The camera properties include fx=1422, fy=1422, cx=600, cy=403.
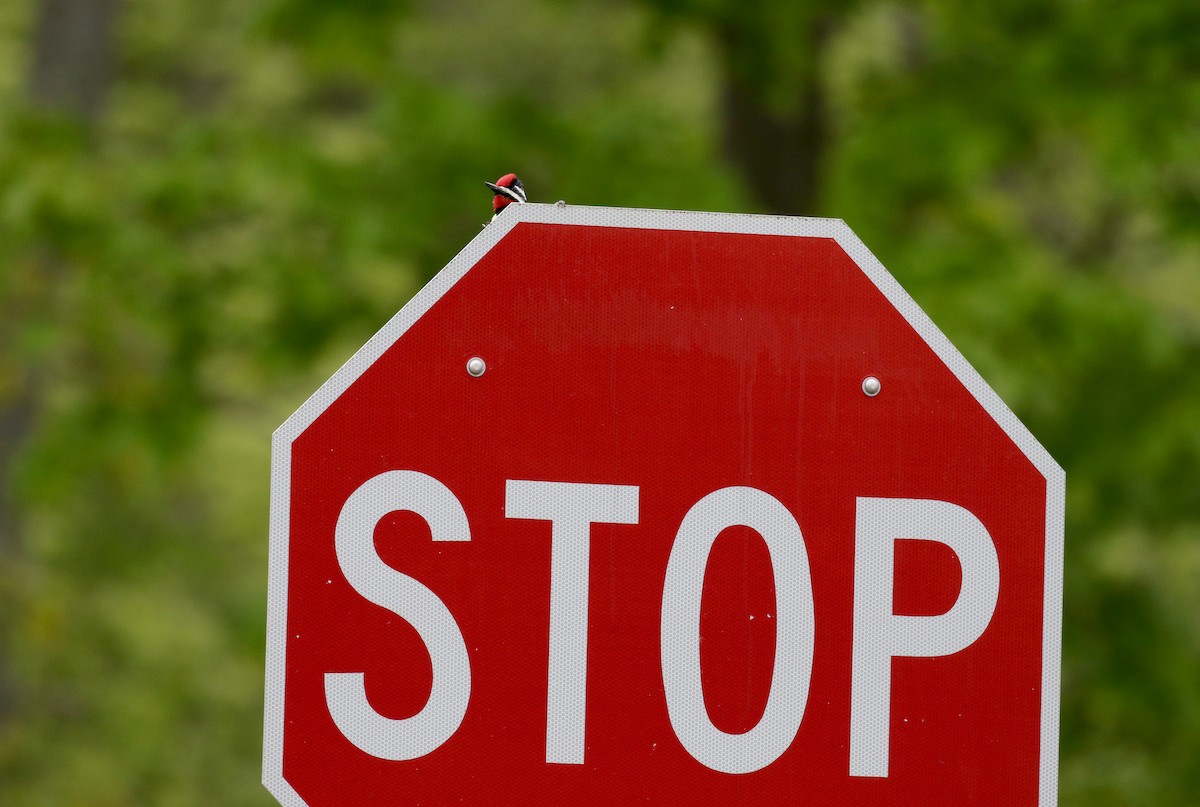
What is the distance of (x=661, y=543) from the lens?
5.23 ft

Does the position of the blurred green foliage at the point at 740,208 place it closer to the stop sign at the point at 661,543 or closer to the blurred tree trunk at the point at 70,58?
the blurred tree trunk at the point at 70,58

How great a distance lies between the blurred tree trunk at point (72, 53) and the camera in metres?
7.43

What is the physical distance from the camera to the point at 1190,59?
4203 millimetres

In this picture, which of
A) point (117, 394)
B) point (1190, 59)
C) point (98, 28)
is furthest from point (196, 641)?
point (1190, 59)

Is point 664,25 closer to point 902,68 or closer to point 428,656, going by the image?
point 902,68

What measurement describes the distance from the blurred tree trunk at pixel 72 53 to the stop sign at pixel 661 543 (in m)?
6.37

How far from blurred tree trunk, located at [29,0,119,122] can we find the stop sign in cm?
637

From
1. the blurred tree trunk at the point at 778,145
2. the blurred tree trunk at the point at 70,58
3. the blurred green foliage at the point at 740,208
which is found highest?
the blurred tree trunk at the point at 70,58

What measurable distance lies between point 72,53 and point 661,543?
6.84 meters

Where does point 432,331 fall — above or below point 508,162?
below

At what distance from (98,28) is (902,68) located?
434 cm

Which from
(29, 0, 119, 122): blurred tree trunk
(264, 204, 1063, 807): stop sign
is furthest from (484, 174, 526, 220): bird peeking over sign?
Result: (29, 0, 119, 122): blurred tree trunk

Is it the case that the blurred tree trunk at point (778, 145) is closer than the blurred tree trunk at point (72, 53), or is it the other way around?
the blurred tree trunk at point (778, 145)

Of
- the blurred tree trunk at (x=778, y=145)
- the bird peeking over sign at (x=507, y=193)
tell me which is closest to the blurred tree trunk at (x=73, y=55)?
the blurred tree trunk at (x=778, y=145)
